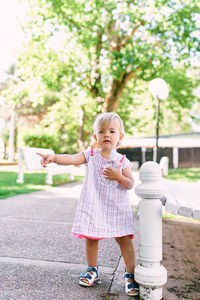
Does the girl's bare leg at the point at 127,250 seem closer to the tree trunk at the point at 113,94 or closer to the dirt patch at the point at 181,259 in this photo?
the dirt patch at the point at 181,259

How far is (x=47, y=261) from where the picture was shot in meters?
2.77

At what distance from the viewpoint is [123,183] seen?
2.27 metres

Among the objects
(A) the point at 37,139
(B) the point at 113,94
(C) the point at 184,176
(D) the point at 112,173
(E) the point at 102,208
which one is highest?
(B) the point at 113,94

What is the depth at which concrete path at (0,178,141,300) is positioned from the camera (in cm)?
218

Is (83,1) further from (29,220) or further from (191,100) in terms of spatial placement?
(29,220)

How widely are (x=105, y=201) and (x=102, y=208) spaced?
0.05 meters

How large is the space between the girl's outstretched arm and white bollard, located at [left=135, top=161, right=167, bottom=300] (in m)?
0.55

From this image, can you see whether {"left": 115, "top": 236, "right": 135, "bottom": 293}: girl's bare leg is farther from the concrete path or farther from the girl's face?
the girl's face

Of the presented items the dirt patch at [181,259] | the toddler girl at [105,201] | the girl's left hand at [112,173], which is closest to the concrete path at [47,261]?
the toddler girl at [105,201]

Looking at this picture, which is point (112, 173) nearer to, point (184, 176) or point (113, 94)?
point (113, 94)

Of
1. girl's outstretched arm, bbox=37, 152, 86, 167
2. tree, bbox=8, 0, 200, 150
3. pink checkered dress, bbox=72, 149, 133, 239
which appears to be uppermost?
tree, bbox=8, 0, 200, 150

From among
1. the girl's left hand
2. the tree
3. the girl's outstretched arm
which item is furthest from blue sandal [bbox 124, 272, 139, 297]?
the tree

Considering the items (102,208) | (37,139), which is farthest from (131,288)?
(37,139)

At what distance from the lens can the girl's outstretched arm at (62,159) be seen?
2375mm
